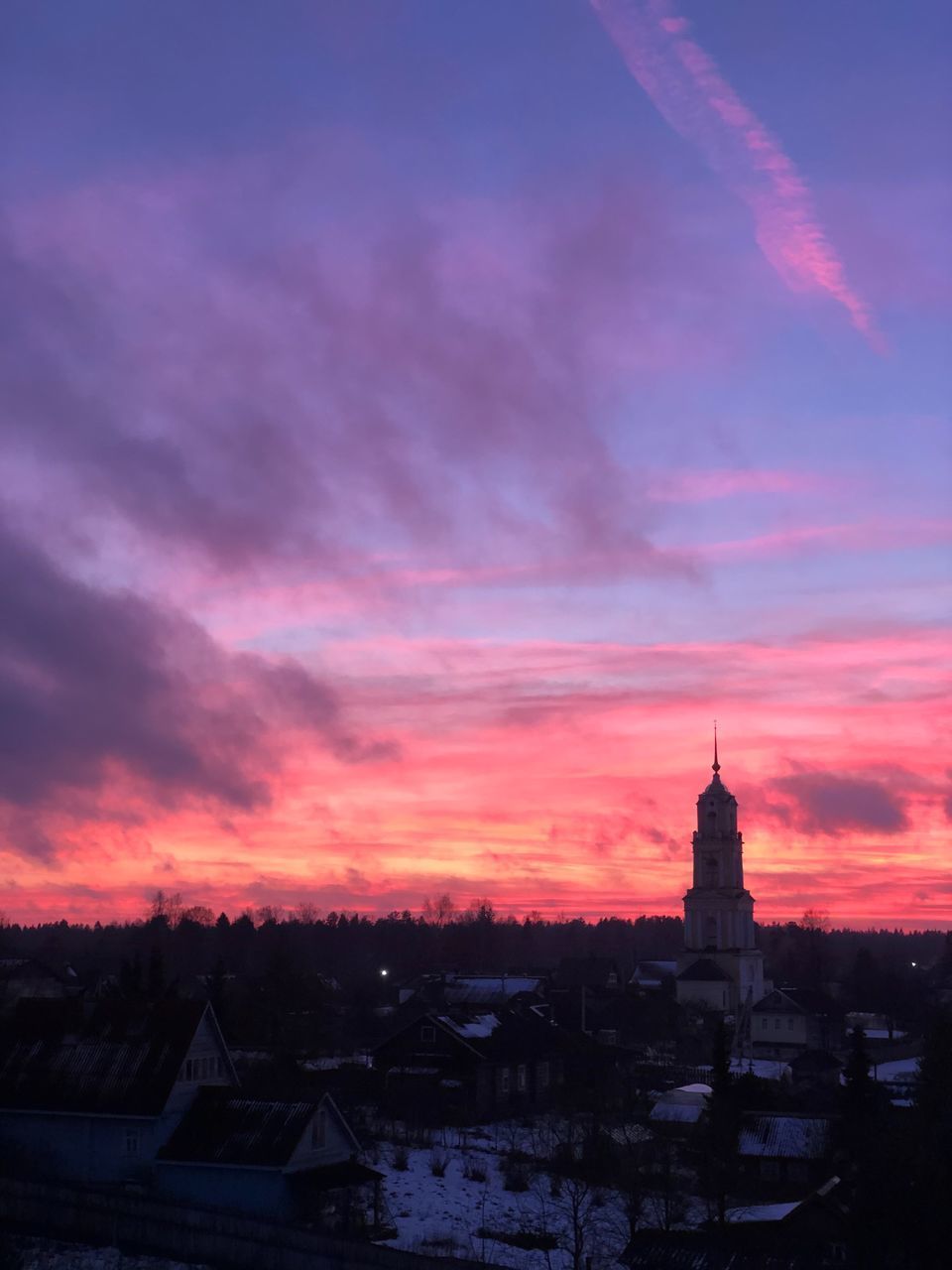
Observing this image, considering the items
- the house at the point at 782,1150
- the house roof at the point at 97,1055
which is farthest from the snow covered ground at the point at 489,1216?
the house roof at the point at 97,1055

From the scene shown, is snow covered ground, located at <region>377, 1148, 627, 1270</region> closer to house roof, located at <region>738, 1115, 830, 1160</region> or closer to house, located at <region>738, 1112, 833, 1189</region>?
house, located at <region>738, 1112, 833, 1189</region>

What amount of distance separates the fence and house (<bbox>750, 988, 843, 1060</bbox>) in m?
70.9

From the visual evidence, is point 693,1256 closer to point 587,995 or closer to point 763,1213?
point 763,1213

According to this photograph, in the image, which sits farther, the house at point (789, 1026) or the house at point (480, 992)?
the house at point (789, 1026)

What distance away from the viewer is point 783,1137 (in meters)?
46.2

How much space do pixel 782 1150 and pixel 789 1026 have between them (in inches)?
2219

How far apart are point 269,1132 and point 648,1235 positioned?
1224 cm

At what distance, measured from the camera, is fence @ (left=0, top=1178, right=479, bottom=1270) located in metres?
30.5

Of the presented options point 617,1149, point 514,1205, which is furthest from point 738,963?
point 514,1205

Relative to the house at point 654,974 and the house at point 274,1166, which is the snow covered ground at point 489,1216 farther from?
the house at point 654,974

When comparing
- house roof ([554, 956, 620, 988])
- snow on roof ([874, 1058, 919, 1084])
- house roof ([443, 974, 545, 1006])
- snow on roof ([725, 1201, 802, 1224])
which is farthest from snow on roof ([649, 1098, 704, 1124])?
house roof ([554, 956, 620, 988])

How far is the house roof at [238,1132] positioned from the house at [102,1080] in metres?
0.81

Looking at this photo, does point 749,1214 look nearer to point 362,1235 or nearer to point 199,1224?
point 362,1235

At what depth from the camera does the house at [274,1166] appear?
1486 inches
